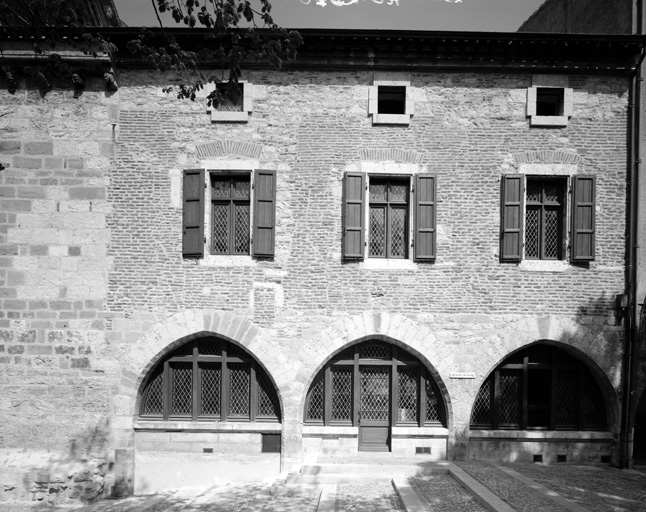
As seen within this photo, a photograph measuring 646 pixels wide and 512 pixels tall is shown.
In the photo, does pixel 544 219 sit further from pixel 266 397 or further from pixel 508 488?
pixel 266 397

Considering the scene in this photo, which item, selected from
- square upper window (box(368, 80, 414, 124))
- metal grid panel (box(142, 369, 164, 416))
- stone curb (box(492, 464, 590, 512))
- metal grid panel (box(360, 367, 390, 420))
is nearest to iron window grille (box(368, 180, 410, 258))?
square upper window (box(368, 80, 414, 124))

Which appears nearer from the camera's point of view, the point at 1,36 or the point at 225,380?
the point at 1,36

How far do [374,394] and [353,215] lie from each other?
150 inches

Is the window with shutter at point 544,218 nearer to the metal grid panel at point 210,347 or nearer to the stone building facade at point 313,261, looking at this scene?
the stone building facade at point 313,261

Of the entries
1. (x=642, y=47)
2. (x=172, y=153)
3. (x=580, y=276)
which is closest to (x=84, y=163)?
(x=172, y=153)

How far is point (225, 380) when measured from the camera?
955 cm

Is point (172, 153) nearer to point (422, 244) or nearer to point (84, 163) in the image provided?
point (84, 163)

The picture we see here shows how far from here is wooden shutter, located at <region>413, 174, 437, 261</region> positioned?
30.5ft

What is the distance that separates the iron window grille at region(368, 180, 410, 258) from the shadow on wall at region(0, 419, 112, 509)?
6.63 metres

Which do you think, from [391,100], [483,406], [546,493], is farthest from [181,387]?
[391,100]

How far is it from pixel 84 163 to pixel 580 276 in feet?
34.3

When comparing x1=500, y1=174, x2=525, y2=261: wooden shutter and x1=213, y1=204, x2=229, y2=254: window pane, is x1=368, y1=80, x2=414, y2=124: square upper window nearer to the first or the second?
x1=500, y1=174, x2=525, y2=261: wooden shutter

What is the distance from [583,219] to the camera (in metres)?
9.33

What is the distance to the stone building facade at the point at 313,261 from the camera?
923cm
